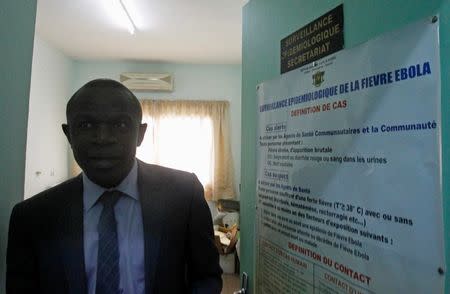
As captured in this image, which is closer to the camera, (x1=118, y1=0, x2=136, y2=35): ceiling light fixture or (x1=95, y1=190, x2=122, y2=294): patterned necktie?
(x1=95, y1=190, x2=122, y2=294): patterned necktie

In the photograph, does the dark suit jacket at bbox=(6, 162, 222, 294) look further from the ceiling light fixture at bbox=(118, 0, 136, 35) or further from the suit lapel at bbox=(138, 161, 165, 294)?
the ceiling light fixture at bbox=(118, 0, 136, 35)

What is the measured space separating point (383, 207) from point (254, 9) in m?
0.78

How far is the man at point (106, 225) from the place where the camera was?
646mm

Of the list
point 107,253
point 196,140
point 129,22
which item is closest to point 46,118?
point 129,22

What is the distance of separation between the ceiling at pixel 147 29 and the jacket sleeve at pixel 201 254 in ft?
6.80

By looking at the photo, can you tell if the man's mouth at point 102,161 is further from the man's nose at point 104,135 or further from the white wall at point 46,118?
the white wall at point 46,118

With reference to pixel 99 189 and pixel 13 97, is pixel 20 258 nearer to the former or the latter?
pixel 99 189

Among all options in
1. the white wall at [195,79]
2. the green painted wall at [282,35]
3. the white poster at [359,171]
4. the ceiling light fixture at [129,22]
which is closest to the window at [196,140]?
the white wall at [195,79]

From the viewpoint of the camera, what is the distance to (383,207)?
1.75 feet

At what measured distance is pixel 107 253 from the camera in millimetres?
674

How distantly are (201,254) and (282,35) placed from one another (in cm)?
65

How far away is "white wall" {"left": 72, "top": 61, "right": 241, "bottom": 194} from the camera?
13.1ft

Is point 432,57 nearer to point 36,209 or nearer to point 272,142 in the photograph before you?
point 272,142

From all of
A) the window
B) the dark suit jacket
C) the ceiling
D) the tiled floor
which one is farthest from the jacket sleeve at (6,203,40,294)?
the window
